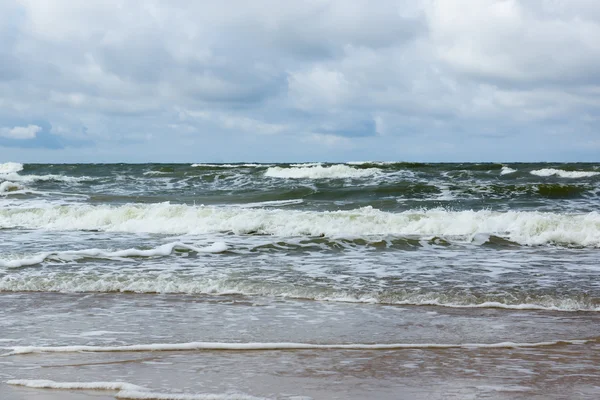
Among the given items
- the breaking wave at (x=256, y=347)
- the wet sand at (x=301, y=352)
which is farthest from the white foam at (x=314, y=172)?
the breaking wave at (x=256, y=347)

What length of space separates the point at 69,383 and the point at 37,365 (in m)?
0.66

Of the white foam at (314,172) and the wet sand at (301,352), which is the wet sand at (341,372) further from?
→ the white foam at (314,172)

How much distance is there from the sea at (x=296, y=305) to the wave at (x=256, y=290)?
0.03 m

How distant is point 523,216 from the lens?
44.4ft

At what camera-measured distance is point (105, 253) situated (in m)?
10.3

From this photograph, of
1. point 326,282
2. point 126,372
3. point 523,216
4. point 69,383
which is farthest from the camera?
point 523,216

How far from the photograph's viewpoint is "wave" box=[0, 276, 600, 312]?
7020 mm

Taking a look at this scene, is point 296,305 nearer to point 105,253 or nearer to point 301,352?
point 301,352

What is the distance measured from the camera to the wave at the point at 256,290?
7020mm

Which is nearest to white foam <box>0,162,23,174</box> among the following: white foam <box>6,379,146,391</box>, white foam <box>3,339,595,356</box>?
white foam <box>3,339,595,356</box>

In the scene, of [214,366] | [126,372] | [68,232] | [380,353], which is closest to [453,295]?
[380,353]

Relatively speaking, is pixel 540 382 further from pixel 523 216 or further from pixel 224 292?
pixel 523 216

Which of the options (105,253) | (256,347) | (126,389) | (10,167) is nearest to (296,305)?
(256,347)

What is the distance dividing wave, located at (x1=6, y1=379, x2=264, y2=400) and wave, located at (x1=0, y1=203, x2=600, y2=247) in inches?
335
